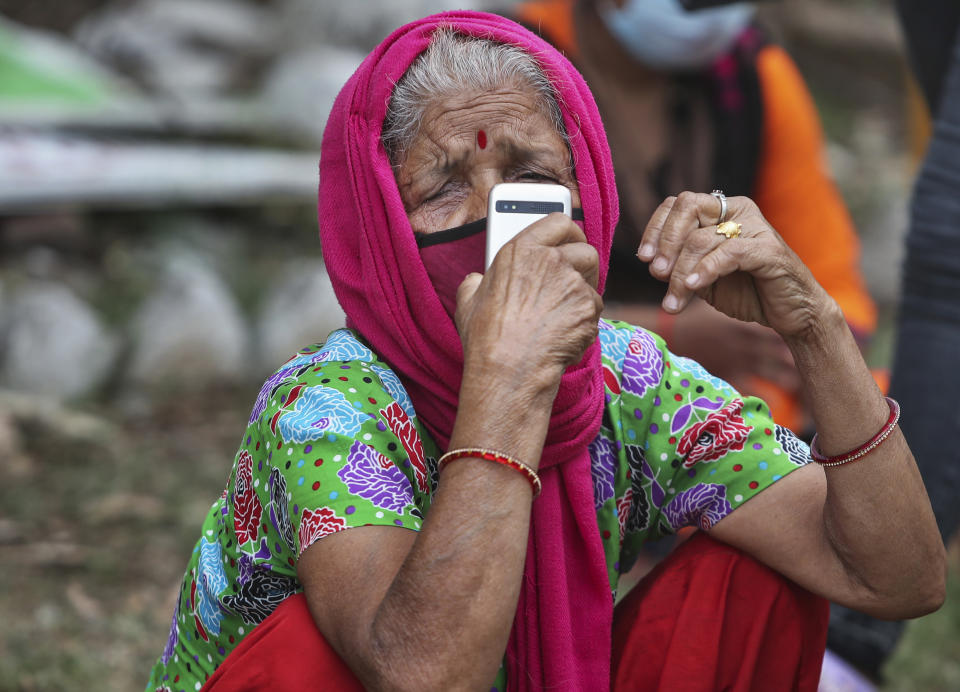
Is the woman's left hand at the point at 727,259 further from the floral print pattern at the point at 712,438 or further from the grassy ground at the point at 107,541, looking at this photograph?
the grassy ground at the point at 107,541

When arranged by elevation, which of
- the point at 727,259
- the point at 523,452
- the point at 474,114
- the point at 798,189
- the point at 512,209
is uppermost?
the point at 474,114

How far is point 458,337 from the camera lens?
196 centimetres

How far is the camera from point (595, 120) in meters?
2.12

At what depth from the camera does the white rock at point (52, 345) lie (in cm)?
510

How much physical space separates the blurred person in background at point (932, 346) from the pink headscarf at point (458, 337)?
3.35 ft

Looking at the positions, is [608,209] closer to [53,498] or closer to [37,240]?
[53,498]

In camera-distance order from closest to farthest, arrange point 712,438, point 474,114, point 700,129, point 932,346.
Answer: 1. point 474,114
2. point 712,438
3. point 932,346
4. point 700,129

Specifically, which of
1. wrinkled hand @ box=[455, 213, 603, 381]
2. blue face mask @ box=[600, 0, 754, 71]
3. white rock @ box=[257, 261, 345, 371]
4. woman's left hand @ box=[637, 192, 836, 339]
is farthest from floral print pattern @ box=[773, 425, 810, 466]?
white rock @ box=[257, 261, 345, 371]

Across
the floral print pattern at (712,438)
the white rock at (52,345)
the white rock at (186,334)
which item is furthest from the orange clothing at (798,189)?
the white rock at (52,345)

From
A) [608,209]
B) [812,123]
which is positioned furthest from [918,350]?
[812,123]

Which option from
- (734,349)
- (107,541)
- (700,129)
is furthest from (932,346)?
(107,541)

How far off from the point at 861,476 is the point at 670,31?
7.25 feet

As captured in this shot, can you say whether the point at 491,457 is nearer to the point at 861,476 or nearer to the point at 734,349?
the point at 861,476

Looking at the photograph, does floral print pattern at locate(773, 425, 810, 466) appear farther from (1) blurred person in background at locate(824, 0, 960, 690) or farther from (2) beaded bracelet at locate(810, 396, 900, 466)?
(1) blurred person in background at locate(824, 0, 960, 690)
